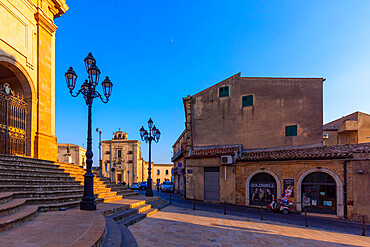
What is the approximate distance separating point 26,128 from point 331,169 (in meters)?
19.0

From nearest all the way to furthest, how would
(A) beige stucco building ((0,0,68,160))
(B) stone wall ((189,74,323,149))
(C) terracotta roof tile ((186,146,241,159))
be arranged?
(A) beige stucco building ((0,0,68,160)), (B) stone wall ((189,74,323,149)), (C) terracotta roof tile ((186,146,241,159))

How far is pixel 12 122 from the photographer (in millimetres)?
12648

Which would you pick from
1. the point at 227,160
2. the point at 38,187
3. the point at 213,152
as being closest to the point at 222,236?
the point at 38,187

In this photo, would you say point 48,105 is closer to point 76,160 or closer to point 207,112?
point 207,112

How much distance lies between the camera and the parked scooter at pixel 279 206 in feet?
48.5

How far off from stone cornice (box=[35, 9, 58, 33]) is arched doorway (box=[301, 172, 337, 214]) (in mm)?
20310

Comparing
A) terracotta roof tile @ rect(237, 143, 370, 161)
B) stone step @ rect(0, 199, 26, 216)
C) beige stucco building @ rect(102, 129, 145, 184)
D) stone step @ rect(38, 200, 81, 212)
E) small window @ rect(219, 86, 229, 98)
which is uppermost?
small window @ rect(219, 86, 229, 98)

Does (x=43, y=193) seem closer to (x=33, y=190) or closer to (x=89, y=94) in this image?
(x=33, y=190)

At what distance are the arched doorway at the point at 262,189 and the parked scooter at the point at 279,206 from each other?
3.65 ft

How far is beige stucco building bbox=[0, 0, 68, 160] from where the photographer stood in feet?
41.3

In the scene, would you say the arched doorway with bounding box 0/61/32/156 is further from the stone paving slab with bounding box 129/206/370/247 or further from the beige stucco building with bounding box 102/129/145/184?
the beige stucco building with bounding box 102/129/145/184

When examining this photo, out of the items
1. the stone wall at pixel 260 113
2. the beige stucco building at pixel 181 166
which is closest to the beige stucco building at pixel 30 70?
the stone wall at pixel 260 113

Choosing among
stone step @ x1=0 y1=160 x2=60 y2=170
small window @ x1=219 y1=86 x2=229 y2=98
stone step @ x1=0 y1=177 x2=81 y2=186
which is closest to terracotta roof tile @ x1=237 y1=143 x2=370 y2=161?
small window @ x1=219 y1=86 x2=229 y2=98

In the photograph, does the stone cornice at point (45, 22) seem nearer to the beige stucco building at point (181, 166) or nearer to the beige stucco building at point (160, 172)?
the beige stucco building at point (181, 166)
